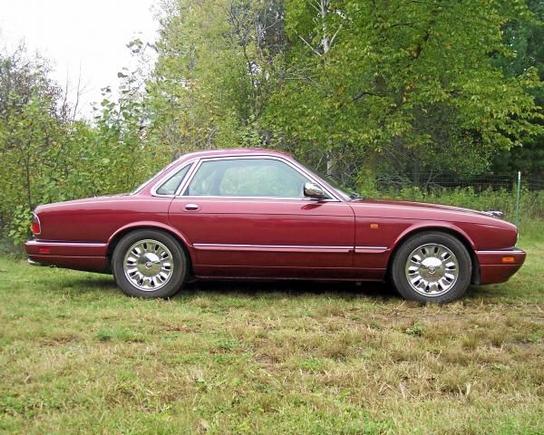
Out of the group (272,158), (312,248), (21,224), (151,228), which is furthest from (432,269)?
(21,224)

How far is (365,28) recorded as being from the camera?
55.8 ft

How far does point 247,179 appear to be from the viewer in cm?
632

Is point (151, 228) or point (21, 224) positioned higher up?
→ point (151, 228)

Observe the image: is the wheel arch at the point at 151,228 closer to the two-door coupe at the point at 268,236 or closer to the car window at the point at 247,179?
the two-door coupe at the point at 268,236

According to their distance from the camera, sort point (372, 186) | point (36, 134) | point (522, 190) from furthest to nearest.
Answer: point (522, 190), point (372, 186), point (36, 134)

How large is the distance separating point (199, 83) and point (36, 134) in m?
3.68

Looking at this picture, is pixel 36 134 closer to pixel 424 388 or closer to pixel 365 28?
pixel 424 388

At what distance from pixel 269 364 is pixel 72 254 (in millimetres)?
3046

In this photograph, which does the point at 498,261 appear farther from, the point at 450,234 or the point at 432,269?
the point at 432,269

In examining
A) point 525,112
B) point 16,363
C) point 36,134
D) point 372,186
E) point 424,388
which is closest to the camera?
point 424,388

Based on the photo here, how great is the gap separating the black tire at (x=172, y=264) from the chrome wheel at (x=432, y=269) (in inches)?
86.7

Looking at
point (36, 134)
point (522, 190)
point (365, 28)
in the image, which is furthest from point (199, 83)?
point (522, 190)

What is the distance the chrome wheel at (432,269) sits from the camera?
238 inches

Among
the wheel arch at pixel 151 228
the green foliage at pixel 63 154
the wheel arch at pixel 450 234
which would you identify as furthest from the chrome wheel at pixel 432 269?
the green foliage at pixel 63 154
